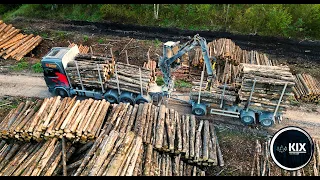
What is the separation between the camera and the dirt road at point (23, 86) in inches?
854

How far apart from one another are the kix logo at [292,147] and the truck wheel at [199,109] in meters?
7.38

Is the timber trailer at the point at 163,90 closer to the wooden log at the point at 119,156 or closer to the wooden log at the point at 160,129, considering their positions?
the wooden log at the point at 160,129

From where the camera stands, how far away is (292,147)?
37.4 feet

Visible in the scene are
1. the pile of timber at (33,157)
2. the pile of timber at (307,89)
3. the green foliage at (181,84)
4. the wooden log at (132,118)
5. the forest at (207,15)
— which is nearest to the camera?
the pile of timber at (33,157)

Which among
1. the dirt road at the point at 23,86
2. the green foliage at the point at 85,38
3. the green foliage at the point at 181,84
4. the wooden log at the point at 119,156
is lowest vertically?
the dirt road at the point at 23,86

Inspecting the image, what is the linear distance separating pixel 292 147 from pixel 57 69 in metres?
15.2

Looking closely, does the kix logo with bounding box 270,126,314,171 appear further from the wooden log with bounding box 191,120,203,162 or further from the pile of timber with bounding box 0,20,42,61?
the pile of timber with bounding box 0,20,42,61

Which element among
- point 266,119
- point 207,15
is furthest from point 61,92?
point 207,15

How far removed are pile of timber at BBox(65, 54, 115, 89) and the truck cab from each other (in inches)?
16.6

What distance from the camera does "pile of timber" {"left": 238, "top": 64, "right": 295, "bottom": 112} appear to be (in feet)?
53.7

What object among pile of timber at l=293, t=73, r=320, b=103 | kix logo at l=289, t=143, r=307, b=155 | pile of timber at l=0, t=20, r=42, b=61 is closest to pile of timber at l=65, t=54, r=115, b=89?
pile of timber at l=0, t=20, r=42, b=61

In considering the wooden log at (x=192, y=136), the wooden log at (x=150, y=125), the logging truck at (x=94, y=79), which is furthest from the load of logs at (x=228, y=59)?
the wooden log at (x=150, y=125)

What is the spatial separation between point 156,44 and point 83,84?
11.2 m

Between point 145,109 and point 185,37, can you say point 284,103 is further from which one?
point 185,37
